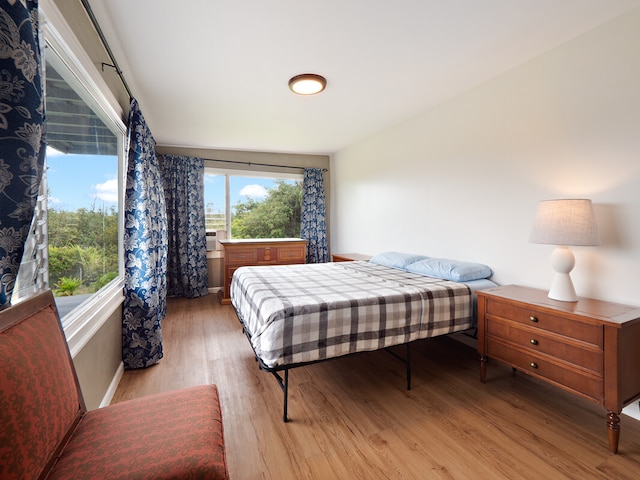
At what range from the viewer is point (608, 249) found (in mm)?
2016

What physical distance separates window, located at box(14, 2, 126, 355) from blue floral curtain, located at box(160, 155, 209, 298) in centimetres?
247

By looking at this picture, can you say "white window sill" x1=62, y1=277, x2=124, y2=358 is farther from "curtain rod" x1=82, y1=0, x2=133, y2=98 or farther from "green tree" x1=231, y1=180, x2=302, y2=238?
"green tree" x1=231, y1=180, x2=302, y2=238

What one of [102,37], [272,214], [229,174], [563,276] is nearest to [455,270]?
[563,276]

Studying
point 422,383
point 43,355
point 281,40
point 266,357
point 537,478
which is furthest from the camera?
point 422,383

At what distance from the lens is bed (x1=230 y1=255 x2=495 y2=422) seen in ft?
6.11

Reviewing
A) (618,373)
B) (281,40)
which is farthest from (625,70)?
(281,40)

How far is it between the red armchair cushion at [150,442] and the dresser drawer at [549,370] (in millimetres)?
1931

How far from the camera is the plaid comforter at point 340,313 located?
186 cm

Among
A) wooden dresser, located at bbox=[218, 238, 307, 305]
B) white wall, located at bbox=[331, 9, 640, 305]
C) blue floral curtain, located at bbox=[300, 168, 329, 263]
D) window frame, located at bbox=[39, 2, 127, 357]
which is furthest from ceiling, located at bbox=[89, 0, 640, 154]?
blue floral curtain, located at bbox=[300, 168, 329, 263]

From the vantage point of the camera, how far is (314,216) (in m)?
5.64

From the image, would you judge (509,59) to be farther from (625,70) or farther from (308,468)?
(308,468)

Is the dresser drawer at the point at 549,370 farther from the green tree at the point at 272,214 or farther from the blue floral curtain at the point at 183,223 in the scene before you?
the blue floral curtain at the point at 183,223

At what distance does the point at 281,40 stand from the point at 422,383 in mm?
2734

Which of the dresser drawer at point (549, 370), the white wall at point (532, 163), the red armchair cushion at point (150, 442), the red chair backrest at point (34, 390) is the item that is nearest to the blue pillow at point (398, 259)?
the white wall at point (532, 163)
